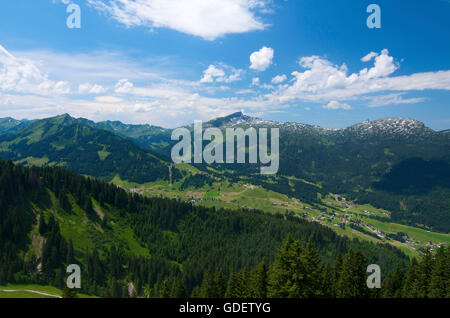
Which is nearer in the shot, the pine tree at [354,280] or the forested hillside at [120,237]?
the pine tree at [354,280]

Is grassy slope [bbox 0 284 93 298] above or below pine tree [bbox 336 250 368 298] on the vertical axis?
below

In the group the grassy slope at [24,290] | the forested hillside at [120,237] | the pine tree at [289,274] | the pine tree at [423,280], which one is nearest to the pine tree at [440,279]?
the pine tree at [423,280]

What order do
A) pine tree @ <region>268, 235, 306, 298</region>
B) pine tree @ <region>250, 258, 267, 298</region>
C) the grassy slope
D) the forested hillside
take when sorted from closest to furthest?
1. pine tree @ <region>268, 235, 306, 298</region>
2. pine tree @ <region>250, 258, 267, 298</region>
3. the grassy slope
4. the forested hillside

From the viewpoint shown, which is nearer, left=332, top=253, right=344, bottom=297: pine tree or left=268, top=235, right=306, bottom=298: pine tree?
left=268, top=235, right=306, bottom=298: pine tree

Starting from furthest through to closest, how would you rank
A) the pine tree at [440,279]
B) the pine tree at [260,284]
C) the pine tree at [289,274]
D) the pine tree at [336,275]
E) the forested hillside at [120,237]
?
the forested hillside at [120,237] → the pine tree at [336,275] → the pine tree at [260,284] → the pine tree at [440,279] → the pine tree at [289,274]

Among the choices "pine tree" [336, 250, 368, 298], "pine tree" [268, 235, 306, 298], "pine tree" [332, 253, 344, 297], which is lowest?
"pine tree" [332, 253, 344, 297]

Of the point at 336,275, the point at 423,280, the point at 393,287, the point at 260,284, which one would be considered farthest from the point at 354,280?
the point at 393,287

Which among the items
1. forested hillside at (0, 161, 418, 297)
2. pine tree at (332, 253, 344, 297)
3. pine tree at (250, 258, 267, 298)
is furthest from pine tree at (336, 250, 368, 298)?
pine tree at (250, 258, 267, 298)

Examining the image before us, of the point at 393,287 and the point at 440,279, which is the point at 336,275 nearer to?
the point at 393,287

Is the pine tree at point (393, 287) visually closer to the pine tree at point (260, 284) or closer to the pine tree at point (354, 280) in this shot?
the pine tree at point (354, 280)

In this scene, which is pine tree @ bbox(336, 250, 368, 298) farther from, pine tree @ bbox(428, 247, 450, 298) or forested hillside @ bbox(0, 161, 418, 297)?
pine tree @ bbox(428, 247, 450, 298)
